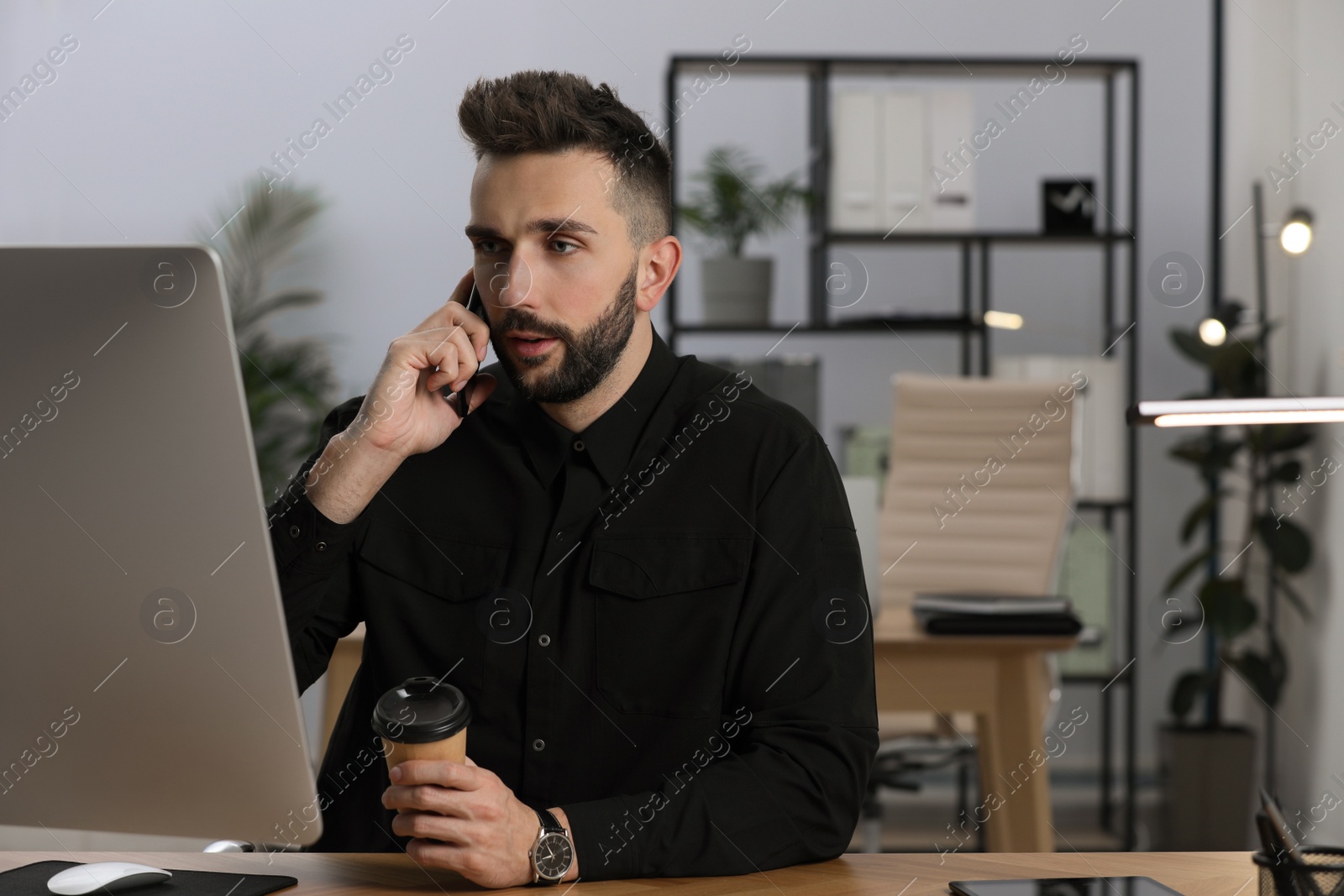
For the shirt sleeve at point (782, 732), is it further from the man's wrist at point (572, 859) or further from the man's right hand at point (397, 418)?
the man's right hand at point (397, 418)

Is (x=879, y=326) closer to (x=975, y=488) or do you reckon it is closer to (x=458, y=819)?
(x=975, y=488)

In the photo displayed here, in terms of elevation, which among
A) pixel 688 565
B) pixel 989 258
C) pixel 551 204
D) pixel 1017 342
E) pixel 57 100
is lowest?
pixel 688 565

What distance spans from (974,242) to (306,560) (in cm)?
302

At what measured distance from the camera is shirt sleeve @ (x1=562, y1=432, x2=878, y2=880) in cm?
95

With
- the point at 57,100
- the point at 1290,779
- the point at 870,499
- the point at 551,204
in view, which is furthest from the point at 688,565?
the point at 57,100

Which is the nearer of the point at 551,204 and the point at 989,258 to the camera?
the point at 551,204

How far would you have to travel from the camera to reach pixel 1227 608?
140 inches

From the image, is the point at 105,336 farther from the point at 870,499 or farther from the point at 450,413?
the point at 870,499

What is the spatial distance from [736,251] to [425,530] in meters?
2.59

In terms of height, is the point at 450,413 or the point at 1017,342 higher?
the point at 1017,342

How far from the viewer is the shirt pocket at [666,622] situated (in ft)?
4.06

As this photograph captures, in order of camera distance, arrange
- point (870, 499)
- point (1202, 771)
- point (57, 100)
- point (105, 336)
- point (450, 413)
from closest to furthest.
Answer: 1. point (105, 336)
2. point (450, 413)
3. point (870, 499)
4. point (1202, 771)
5. point (57, 100)

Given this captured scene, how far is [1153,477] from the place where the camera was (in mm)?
4184

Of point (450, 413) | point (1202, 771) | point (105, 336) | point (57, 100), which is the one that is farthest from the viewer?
point (57, 100)
